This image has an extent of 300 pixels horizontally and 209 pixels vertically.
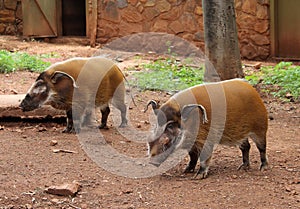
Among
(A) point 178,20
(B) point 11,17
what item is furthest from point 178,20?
(B) point 11,17

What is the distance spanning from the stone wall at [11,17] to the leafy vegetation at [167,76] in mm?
4431

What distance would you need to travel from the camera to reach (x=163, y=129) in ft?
16.1

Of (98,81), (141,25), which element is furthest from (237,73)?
(141,25)

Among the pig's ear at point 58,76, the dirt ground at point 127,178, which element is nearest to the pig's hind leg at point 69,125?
the dirt ground at point 127,178

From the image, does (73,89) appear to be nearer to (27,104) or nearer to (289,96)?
(27,104)

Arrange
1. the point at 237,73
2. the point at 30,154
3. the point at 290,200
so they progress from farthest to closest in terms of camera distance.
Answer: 1. the point at 237,73
2. the point at 30,154
3. the point at 290,200

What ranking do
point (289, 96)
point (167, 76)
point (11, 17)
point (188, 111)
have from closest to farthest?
point (188, 111) → point (289, 96) → point (167, 76) → point (11, 17)

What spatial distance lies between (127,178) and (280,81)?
4.70 meters

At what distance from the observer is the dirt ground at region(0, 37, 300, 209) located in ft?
14.9

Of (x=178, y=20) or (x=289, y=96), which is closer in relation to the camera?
(x=289, y=96)

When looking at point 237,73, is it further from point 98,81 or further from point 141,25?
point 141,25

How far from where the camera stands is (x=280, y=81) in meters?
9.20

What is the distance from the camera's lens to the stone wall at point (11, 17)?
13898 mm

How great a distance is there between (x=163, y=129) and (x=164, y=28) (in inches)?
307
